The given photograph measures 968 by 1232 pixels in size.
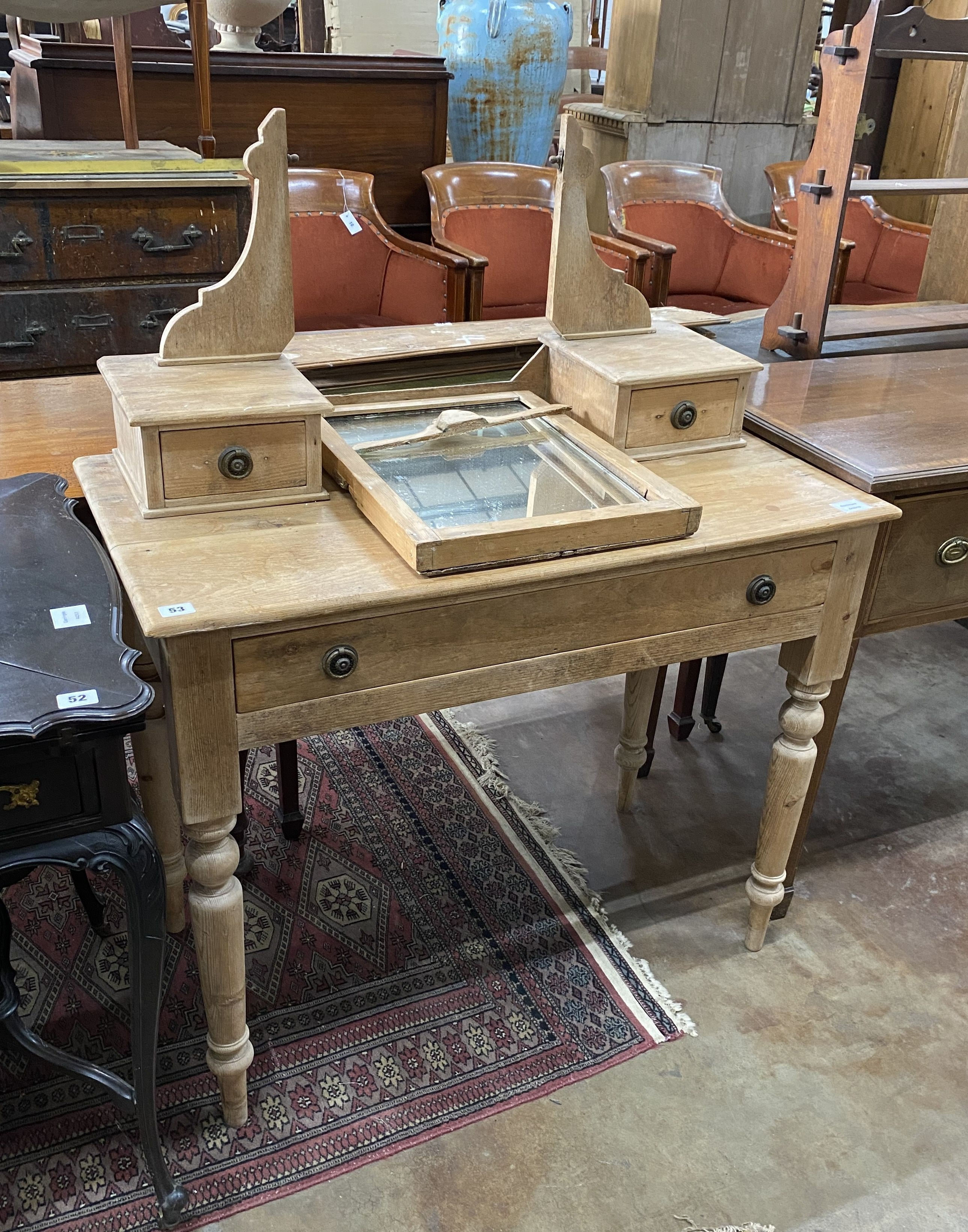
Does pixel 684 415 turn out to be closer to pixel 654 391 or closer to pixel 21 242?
pixel 654 391

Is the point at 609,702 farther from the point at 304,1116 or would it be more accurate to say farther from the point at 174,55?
the point at 174,55

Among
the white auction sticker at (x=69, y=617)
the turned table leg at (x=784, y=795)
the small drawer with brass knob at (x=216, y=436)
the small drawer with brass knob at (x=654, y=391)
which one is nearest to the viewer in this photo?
the white auction sticker at (x=69, y=617)

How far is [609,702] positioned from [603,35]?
5969 mm

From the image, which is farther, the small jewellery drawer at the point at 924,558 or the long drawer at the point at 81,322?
the long drawer at the point at 81,322

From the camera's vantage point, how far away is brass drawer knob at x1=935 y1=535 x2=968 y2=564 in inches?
69.1

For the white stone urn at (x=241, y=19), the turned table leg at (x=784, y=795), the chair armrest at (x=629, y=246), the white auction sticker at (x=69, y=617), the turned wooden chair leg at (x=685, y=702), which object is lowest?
the turned wooden chair leg at (x=685, y=702)

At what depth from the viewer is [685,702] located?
2543 mm

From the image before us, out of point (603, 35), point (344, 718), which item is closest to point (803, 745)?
point (344, 718)

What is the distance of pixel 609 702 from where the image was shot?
271cm

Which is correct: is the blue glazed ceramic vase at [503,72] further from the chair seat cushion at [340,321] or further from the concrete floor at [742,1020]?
the concrete floor at [742,1020]

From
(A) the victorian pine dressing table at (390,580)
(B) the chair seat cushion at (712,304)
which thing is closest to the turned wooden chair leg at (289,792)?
(A) the victorian pine dressing table at (390,580)

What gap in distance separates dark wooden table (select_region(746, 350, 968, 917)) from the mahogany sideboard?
8.08 feet

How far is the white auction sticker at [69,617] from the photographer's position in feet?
4.02

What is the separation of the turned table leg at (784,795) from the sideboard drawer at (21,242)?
207cm
